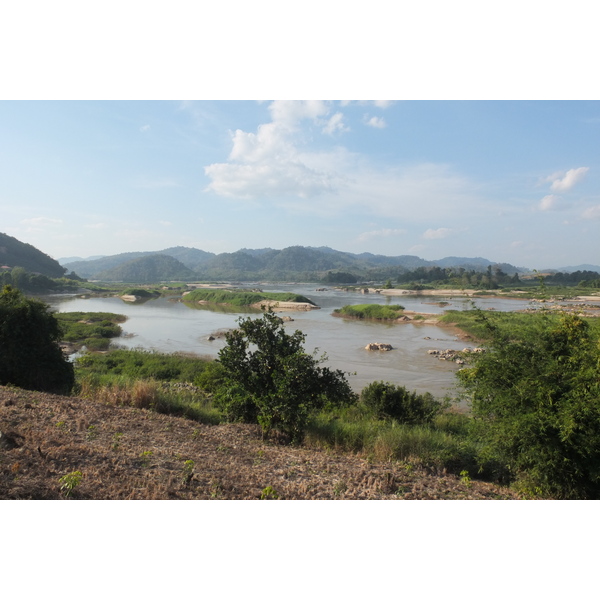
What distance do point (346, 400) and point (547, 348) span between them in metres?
3.74

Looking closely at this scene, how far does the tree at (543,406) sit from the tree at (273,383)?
2740 millimetres

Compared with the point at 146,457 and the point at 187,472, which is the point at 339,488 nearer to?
the point at 187,472

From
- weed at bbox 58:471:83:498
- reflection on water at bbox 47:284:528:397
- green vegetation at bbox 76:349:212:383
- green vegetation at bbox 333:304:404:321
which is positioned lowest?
reflection on water at bbox 47:284:528:397

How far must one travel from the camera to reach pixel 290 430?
278 inches

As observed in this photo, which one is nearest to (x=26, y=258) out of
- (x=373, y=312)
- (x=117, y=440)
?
(x=373, y=312)

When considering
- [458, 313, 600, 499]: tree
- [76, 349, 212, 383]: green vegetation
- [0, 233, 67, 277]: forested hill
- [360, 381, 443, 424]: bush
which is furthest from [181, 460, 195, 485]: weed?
[0, 233, 67, 277]: forested hill

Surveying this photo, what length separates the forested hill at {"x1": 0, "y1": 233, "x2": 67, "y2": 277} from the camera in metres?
→ 103

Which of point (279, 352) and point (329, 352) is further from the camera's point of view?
point (329, 352)

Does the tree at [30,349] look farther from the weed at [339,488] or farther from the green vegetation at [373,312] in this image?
the green vegetation at [373,312]

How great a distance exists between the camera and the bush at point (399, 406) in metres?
10.3

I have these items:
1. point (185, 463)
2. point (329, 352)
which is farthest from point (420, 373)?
point (185, 463)

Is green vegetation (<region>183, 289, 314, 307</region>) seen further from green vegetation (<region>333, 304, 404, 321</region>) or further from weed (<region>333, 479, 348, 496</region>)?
weed (<region>333, 479, 348, 496</region>)

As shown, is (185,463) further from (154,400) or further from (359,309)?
(359,309)

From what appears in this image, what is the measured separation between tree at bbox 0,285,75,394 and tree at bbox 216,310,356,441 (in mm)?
4856
